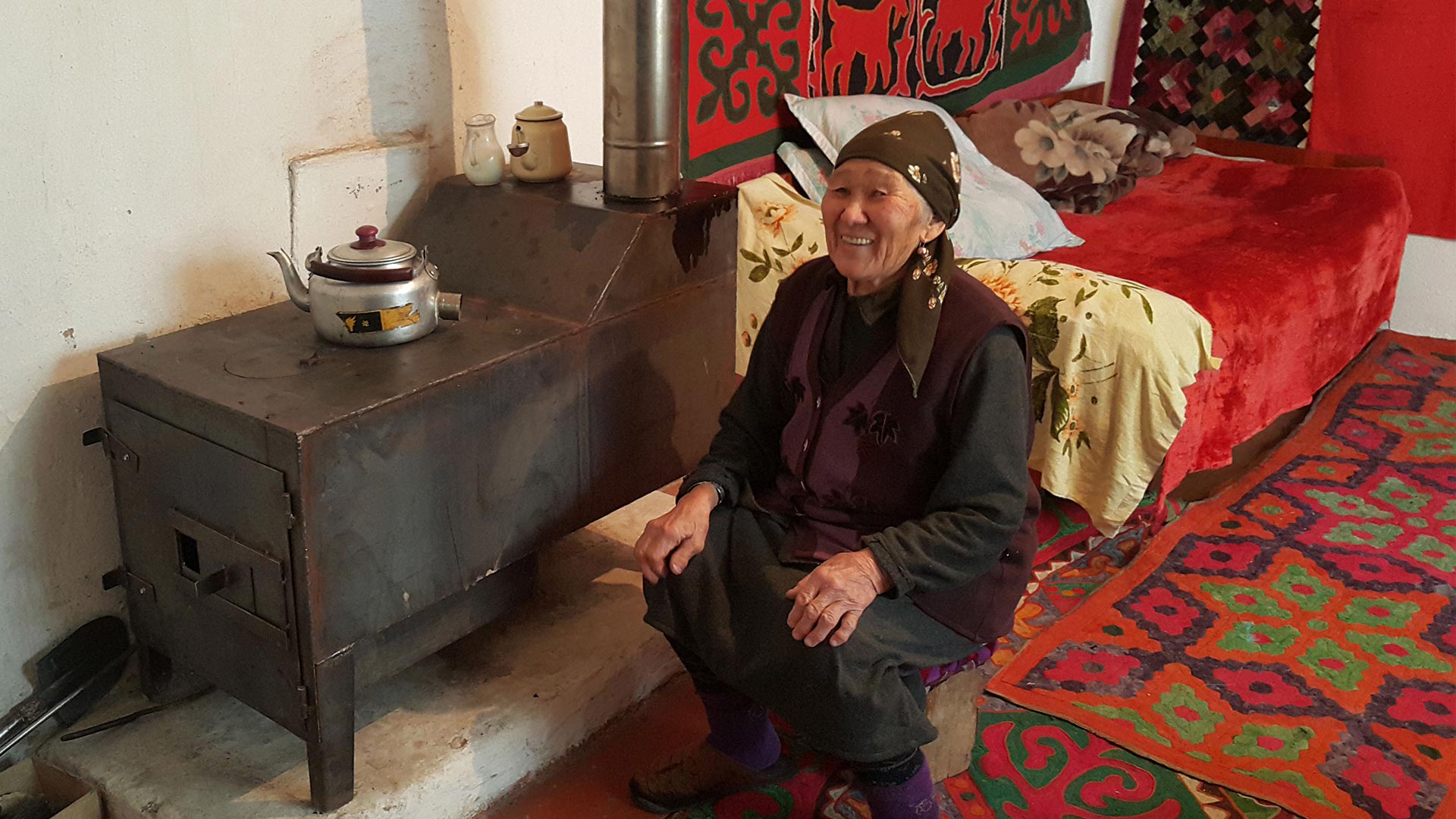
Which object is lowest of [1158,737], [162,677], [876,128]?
[1158,737]

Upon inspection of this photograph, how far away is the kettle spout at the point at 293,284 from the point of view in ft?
5.90

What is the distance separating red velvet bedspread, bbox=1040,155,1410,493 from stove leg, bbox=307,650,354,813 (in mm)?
1816

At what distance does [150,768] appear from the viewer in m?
1.77

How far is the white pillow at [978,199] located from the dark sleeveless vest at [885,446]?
1247 mm

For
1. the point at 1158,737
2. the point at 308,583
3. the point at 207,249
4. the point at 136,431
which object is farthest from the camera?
the point at 1158,737

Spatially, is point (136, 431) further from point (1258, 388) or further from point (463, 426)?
point (1258, 388)

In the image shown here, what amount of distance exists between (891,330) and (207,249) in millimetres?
1079

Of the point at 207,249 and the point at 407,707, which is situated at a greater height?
the point at 207,249

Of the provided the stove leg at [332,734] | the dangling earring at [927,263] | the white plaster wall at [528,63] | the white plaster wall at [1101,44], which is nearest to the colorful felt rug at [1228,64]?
the white plaster wall at [1101,44]

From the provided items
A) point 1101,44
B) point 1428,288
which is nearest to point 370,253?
point 1101,44

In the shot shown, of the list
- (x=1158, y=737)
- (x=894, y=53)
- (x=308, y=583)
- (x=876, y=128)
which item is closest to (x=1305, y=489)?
(x=1158, y=737)

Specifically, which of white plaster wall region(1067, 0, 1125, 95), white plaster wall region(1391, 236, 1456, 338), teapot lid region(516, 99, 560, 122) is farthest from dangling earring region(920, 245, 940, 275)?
white plaster wall region(1391, 236, 1456, 338)

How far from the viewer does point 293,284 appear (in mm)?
1821

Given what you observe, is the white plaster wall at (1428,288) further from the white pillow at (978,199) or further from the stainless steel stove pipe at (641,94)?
the stainless steel stove pipe at (641,94)
